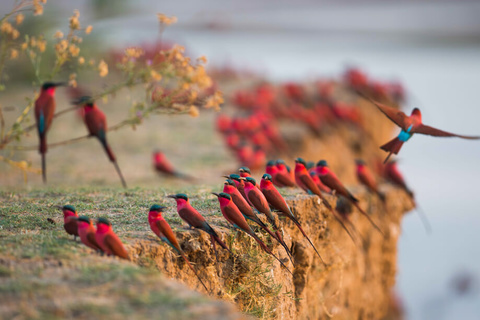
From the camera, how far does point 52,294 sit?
2480 millimetres

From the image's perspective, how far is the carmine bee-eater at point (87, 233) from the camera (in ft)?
10.2

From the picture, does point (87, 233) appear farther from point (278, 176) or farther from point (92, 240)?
point (278, 176)

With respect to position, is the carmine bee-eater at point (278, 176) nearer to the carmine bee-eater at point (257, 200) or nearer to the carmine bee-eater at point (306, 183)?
the carmine bee-eater at point (306, 183)

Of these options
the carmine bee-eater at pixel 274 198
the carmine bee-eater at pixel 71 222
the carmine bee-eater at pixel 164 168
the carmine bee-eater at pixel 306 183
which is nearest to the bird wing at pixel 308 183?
the carmine bee-eater at pixel 306 183

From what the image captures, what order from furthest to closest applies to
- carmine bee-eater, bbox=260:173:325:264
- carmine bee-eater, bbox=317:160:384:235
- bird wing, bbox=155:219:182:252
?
1. carmine bee-eater, bbox=317:160:384:235
2. carmine bee-eater, bbox=260:173:325:264
3. bird wing, bbox=155:219:182:252

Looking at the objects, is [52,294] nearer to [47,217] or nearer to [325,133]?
[47,217]

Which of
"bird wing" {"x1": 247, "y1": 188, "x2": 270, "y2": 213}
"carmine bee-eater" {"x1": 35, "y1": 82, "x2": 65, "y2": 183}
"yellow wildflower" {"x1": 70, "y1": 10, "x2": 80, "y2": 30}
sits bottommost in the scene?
"bird wing" {"x1": 247, "y1": 188, "x2": 270, "y2": 213}

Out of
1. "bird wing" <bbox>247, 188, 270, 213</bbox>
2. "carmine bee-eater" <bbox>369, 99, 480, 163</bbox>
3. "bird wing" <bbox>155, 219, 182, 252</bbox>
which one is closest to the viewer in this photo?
"bird wing" <bbox>155, 219, 182, 252</bbox>

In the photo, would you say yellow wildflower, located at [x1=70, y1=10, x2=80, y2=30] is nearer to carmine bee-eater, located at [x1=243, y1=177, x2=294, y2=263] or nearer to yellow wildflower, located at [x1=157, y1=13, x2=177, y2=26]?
yellow wildflower, located at [x1=157, y1=13, x2=177, y2=26]

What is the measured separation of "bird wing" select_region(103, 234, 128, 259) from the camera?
9.89 ft

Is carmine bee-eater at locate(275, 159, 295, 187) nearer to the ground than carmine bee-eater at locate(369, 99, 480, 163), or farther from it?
nearer to the ground

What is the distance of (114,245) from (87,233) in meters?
0.20

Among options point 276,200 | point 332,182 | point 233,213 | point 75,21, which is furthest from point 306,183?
point 75,21

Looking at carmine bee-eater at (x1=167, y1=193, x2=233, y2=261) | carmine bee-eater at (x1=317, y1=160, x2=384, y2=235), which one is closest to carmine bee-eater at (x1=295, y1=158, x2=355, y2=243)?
carmine bee-eater at (x1=317, y1=160, x2=384, y2=235)
